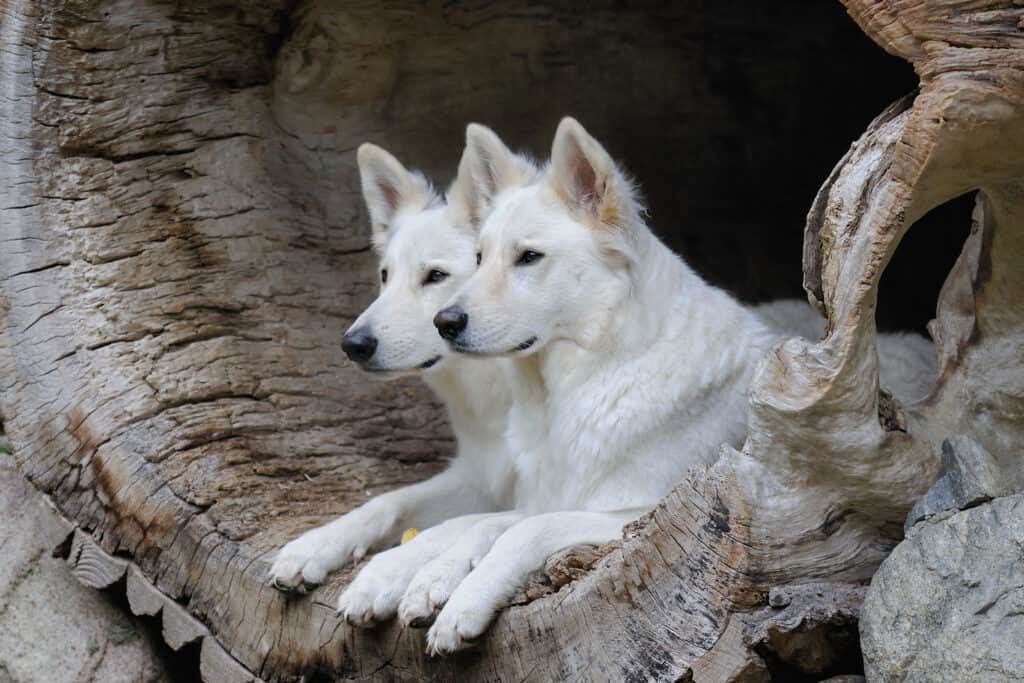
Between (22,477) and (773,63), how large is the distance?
4707 mm

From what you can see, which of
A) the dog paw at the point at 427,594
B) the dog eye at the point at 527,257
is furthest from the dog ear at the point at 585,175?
the dog paw at the point at 427,594

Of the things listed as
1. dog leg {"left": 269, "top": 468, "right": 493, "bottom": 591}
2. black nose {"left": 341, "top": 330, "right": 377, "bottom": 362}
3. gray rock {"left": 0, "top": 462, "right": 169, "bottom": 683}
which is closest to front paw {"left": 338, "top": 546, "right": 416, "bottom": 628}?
dog leg {"left": 269, "top": 468, "right": 493, "bottom": 591}

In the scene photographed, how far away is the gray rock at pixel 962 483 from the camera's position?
2793 millimetres

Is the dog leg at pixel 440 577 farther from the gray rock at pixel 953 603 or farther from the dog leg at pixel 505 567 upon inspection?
the gray rock at pixel 953 603

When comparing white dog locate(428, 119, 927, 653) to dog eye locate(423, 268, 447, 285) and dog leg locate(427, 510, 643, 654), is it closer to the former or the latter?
dog leg locate(427, 510, 643, 654)

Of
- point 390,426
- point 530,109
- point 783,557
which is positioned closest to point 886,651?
point 783,557

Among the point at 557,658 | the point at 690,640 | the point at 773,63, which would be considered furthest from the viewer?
the point at 773,63

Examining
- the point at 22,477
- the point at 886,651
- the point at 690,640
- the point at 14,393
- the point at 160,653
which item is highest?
the point at 886,651

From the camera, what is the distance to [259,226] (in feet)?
16.8

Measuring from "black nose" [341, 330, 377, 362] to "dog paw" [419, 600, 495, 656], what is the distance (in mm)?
1302

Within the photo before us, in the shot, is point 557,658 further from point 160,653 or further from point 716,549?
point 160,653

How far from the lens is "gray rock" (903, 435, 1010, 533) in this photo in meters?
2.79

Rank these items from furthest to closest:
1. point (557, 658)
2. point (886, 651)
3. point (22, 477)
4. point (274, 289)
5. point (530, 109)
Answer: point (530, 109), point (274, 289), point (22, 477), point (557, 658), point (886, 651)

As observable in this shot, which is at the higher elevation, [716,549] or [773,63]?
[773,63]
